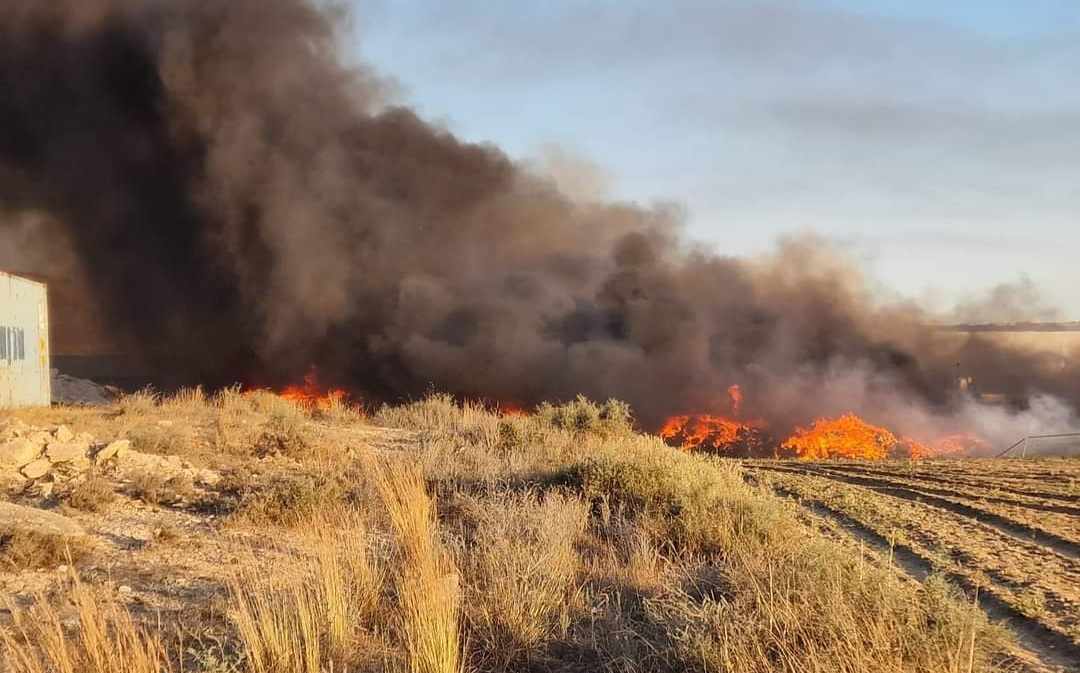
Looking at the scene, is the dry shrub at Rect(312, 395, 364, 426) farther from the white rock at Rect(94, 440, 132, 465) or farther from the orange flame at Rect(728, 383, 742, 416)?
the orange flame at Rect(728, 383, 742, 416)

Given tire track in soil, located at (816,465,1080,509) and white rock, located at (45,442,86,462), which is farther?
tire track in soil, located at (816,465,1080,509)

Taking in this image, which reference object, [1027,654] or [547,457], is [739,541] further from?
[547,457]

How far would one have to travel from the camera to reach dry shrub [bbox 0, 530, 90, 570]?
7102 millimetres

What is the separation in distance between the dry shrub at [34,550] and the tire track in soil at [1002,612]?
22.3 feet

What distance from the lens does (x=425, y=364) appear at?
35500 millimetres

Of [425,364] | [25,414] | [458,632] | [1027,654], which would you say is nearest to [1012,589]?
[1027,654]

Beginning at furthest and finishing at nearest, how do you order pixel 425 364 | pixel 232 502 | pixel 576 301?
1. pixel 576 301
2. pixel 425 364
3. pixel 232 502

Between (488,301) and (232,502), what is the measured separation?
93.1 ft

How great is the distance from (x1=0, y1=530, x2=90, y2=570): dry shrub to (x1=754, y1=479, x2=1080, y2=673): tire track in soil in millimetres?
6802

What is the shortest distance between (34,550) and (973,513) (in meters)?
11.1

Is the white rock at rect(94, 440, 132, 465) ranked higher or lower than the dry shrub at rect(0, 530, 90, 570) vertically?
higher

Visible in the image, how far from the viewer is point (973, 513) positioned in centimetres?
1162

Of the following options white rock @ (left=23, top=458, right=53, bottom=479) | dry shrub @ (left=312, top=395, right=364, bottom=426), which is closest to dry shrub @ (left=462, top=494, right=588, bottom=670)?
white rock @ (left=23, top=458, right=53, bottom=479)

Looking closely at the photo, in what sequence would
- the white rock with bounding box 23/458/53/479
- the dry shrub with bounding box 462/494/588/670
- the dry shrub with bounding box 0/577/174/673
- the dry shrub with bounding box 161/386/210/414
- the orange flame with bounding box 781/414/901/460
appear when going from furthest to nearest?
the orange flame with bounding box 781/414/901/460 < the dry shrub with bounding box 161/386/210/414 < the white rock with bounding box 23/458/53/479 < the dry shrub with bounding box 462/494/588/670 < the dry shrub with bounding box 0/577/174/673
